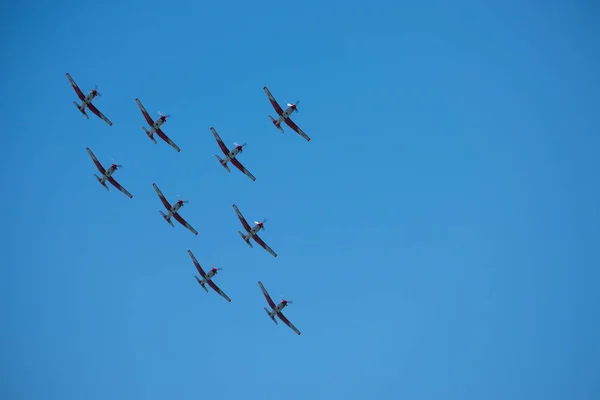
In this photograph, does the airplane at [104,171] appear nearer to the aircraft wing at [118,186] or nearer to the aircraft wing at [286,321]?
the aircraft wing at [118,186]

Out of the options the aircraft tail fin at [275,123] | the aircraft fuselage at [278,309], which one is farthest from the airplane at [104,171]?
the aircraft fuselage at [278,309]

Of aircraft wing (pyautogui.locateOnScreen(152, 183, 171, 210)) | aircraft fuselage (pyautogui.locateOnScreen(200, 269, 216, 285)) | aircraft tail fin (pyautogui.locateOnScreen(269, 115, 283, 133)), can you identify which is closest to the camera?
aircraft tail fin (pyautogui.locateOnScreen(269, 115, 283, 133))

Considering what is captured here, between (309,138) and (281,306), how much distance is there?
18520mm

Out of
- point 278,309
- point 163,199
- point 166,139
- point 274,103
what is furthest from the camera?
point 278,309

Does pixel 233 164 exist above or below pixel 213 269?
above

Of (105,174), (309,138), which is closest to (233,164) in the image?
(309,138)

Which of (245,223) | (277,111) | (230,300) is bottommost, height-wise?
(230,300)

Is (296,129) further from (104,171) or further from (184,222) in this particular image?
(104,171)

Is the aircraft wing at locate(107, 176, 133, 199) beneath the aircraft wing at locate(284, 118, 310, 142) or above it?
beneath

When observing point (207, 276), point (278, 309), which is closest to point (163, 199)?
point (207, 276)

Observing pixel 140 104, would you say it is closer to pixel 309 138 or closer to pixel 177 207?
pixel 177 207

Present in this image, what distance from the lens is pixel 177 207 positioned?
6988 centimetres

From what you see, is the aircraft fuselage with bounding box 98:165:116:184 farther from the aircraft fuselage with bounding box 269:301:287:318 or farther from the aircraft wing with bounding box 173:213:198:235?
the aircraft fuselage with bounding box 269:301:287:318

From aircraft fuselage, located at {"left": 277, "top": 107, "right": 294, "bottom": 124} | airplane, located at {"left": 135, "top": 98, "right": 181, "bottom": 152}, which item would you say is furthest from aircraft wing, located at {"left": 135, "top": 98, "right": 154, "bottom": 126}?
aircraft fuselage, located at {"left": 277, "top": 107, "right": 294, "bottom": 124}
